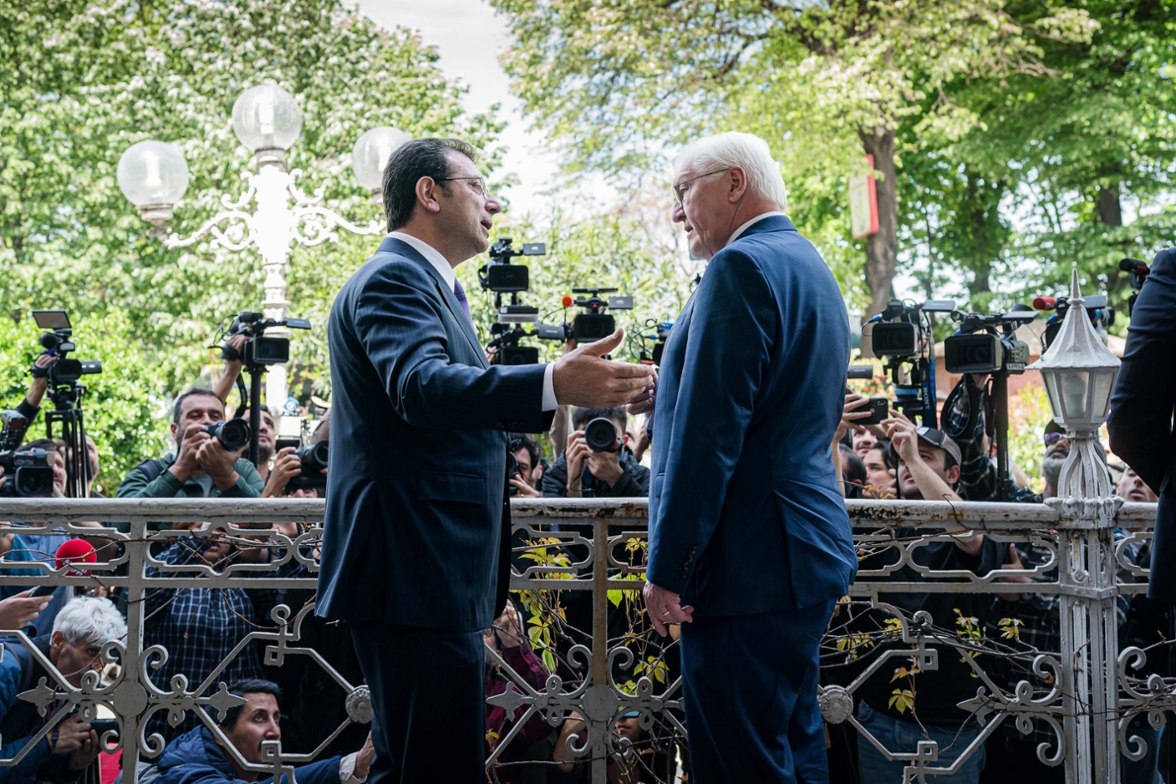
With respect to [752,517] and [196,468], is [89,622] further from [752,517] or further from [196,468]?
[752,517]

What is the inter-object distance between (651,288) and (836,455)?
39.4 ft

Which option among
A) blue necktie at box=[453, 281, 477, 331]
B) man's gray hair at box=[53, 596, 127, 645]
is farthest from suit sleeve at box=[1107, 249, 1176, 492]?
man's gray hair at box=[53, 596, 127, 645]

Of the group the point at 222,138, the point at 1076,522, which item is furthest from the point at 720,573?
the point at 222,138

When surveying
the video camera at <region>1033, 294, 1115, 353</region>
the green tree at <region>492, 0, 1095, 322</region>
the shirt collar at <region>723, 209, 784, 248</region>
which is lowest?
the video camera at <region>1033, 294, 1115, 353</region>

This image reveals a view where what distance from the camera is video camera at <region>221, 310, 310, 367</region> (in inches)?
203

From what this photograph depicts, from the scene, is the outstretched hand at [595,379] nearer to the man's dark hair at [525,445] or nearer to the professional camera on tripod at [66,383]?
the man's dark hair at [525,445]

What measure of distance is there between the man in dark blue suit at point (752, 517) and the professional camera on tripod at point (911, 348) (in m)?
2.72

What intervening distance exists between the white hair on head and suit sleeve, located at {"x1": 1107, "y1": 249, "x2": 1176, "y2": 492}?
0.85 metres

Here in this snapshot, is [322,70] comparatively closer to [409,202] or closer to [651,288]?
[651,288]

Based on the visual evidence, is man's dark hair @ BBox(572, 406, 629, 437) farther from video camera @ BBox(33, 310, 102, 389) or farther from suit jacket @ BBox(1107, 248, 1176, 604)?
suit jacket @ BBox(1107, 248, 1176, 604)

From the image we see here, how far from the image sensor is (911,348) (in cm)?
503

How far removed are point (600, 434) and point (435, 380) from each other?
7.46 feet

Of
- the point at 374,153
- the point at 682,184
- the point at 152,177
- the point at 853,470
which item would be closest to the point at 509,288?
the point at 853,470

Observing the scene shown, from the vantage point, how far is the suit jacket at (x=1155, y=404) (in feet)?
8.26
